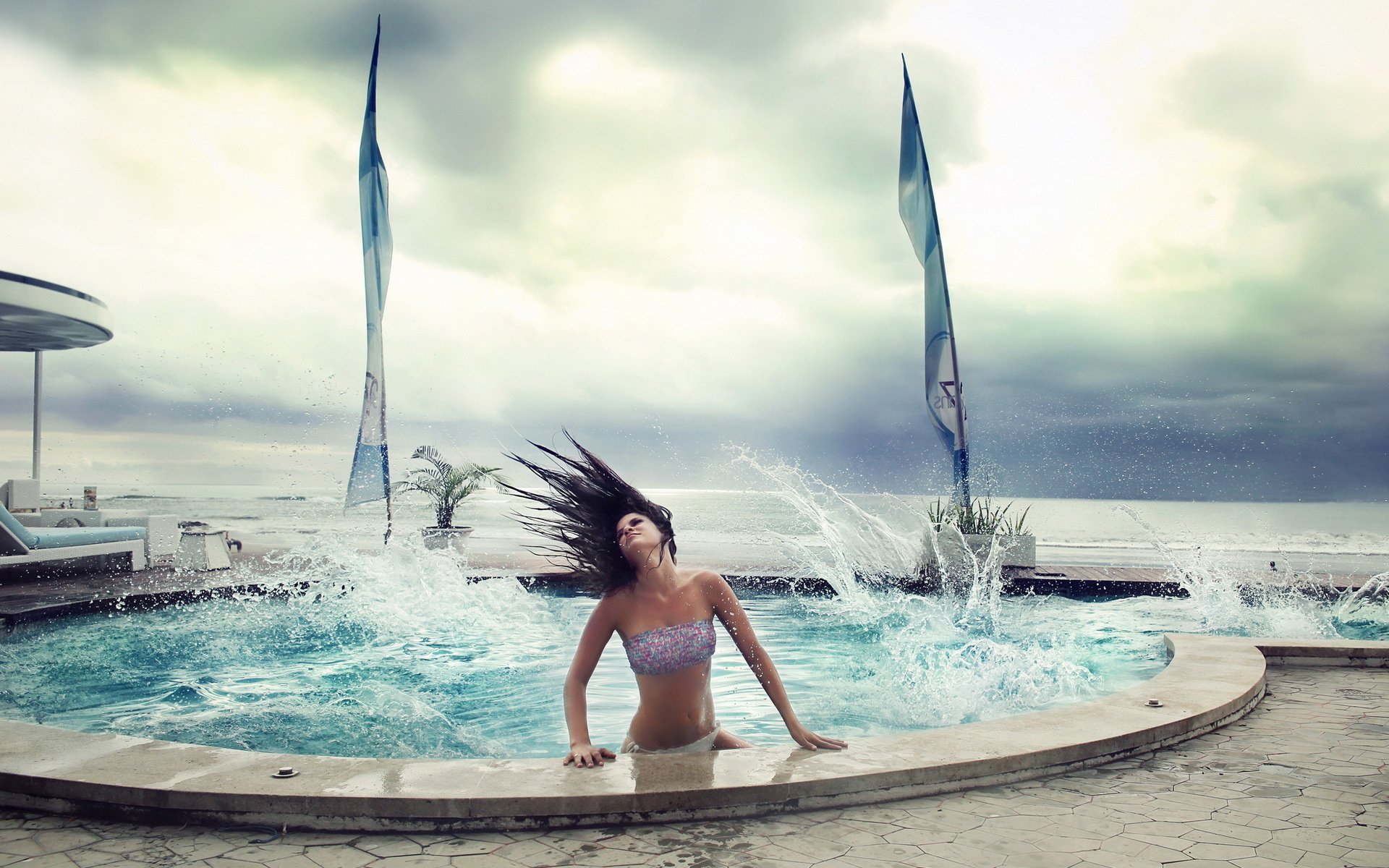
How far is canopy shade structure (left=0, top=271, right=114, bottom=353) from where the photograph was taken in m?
11.2

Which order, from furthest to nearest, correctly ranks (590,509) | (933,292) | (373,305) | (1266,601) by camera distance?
1. (933,292)
2. (373,305)
3. (1266,601)
4. (590,509)

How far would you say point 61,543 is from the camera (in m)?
10.6

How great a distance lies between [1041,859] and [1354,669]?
Answer: 486cm

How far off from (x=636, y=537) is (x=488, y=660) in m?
5.30

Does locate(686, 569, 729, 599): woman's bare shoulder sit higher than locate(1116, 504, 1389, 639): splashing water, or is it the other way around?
locate(686, 569, 729, 599): woman's bare shoulder

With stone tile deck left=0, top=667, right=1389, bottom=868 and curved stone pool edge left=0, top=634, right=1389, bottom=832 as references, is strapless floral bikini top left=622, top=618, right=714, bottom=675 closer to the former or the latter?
curved stone pool edge left=0, top=634, right=1389, bottom=832

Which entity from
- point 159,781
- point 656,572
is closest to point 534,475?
point 656,572

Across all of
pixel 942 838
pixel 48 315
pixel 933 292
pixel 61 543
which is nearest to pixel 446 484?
pixel 61 543

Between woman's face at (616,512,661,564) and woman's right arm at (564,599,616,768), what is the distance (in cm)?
24

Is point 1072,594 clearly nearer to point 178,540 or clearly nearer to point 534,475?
point 534,475

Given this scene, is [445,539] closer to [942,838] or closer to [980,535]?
[980,535]

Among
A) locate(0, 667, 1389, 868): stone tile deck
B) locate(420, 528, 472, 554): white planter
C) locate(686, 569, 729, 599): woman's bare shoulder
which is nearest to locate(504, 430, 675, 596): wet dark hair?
locate(686, 569, 729, 599): woman's bare shoulder

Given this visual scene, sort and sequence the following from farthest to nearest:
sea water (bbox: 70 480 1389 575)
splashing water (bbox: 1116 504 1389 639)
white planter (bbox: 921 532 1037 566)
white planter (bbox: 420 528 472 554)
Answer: sea water (bbox: 70 480 1389 575) → white planter (bbox: 420 528 472 554) → white planter (bbox: 921 532 1037 566) → splashing water (bbox: 1116 504 1389 639)

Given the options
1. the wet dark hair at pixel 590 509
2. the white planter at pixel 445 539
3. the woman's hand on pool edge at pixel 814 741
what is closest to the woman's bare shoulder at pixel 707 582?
the wet dark hair at pixel 590 509
